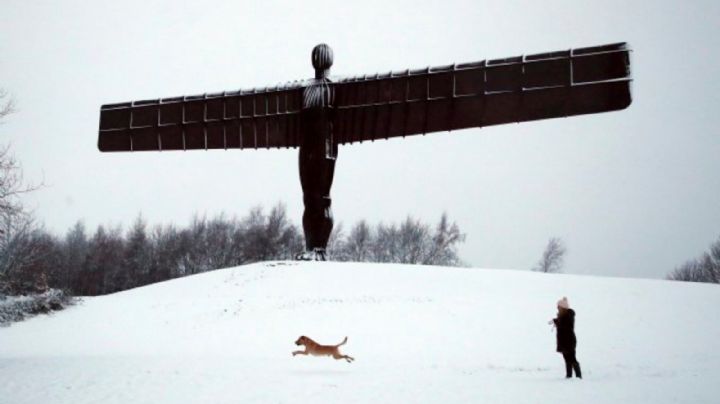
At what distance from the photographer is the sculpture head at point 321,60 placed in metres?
18.3

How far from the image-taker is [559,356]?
12.9m

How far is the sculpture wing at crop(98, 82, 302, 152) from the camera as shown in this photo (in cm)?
1853

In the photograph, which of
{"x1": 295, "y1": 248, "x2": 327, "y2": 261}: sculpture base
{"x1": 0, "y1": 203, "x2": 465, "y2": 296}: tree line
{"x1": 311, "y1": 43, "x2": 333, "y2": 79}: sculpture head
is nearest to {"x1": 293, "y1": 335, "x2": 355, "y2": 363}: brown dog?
{"x1": 295, "y1": 248, "x2": 327, "y2": 261}: sculpture base

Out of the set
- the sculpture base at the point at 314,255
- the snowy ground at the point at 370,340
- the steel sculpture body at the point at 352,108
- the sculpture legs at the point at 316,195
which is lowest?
the snowy ground at the point at 370,340

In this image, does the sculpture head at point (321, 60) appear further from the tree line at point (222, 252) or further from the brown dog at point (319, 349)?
the tree line at point (222, 252)

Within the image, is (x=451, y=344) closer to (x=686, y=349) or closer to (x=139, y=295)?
(x=686, y=349)

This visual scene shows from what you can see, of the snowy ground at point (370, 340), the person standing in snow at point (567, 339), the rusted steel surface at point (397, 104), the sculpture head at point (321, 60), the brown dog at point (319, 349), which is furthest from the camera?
the sculpture head at point (321, 60)

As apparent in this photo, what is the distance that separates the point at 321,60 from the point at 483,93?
534 cm

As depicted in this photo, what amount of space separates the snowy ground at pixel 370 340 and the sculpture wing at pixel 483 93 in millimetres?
4885

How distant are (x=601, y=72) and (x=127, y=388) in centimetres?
1274

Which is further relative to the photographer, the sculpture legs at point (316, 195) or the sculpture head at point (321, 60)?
the sculpture head at point (321, 60)

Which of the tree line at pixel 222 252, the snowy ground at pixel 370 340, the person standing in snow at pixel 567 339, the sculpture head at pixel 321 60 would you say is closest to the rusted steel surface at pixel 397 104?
the sculpture head at pixel 321 60

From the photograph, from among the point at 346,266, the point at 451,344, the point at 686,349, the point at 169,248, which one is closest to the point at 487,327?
the point at 451,344

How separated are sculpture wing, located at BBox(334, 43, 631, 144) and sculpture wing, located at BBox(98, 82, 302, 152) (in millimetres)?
1776
